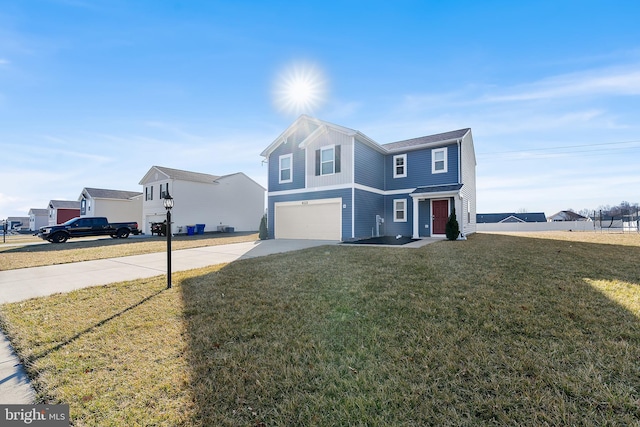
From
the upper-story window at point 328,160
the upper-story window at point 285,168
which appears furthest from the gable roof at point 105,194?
the upper-story window at point 328,160

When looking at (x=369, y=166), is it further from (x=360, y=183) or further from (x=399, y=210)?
(x=399, y=210)

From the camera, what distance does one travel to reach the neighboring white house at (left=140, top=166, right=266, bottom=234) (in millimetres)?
24027

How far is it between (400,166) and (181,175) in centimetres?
2052

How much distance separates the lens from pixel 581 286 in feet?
15.4

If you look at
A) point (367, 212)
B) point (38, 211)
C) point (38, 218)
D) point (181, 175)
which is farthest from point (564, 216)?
point (38, 211)

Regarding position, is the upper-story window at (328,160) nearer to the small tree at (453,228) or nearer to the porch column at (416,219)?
the porch column at (416,219)

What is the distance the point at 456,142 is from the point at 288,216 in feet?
34.2

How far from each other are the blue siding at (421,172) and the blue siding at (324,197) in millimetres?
4133

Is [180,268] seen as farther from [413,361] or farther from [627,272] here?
[627,272]

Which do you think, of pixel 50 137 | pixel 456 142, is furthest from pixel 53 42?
pixel 456 142

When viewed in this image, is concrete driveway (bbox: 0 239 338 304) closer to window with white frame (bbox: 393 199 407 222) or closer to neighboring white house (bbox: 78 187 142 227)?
window with white frame (bbox: 393 199 407 222)

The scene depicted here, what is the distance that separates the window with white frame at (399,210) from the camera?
51.5ft

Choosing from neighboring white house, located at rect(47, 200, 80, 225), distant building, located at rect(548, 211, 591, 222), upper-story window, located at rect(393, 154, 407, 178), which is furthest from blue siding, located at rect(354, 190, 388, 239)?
distant building, located at rect(548, 211, 591, 222)

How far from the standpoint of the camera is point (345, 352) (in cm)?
275
